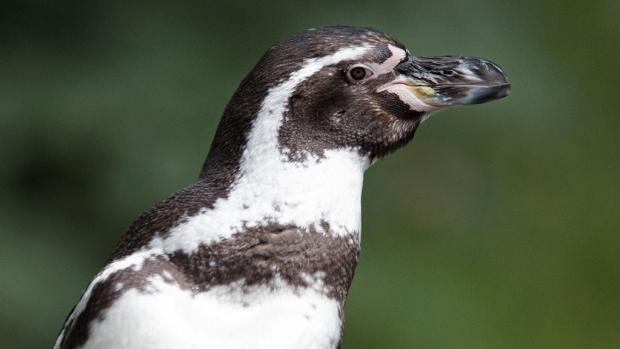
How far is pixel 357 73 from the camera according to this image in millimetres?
2012

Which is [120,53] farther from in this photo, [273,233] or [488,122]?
[273,233]

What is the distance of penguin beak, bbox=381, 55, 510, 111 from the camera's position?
2.04 m

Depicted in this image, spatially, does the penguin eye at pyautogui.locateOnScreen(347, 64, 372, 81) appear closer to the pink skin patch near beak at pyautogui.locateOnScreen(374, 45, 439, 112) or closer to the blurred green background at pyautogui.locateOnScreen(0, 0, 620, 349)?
the pink skin patch near beak at pyautogui.locateOnScreen(374, 45, 439, 112)

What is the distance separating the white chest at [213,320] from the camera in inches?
70.9

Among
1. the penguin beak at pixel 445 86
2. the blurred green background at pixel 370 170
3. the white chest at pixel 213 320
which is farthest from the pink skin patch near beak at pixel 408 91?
the blurred green background at pixel 370 170

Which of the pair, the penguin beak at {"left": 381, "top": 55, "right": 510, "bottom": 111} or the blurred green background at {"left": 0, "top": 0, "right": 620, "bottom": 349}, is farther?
the blurred green background at {"left": 0, "top": 0, "right": 620, "bottom": 349}

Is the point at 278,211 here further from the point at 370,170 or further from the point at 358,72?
the point at 370,170

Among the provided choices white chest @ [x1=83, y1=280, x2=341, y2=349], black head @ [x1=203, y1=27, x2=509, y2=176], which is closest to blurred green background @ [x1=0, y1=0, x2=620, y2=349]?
black head @ [x1=203, y1=27, x2=509, y2=176]

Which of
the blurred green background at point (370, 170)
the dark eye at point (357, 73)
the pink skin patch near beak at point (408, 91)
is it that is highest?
the dark eye at point (357, 73)

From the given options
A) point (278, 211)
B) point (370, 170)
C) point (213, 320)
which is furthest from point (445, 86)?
point (370, 170)

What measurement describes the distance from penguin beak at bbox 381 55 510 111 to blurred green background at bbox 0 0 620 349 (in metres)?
1.54

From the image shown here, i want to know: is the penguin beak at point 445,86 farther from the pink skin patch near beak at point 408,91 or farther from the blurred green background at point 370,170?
the blurred green background at point 370,170

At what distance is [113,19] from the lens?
3791 mm

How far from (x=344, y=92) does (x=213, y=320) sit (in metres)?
0.44
